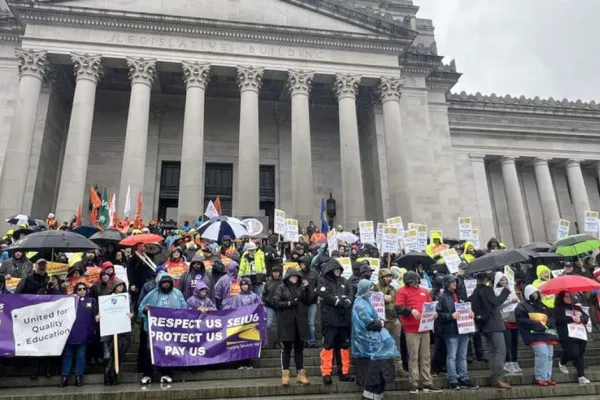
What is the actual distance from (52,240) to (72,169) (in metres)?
12.4

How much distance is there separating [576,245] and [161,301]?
39.8 ft

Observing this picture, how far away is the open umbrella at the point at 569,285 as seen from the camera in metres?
8.73

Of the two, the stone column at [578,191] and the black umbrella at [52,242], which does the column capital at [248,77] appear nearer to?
the black umbrella at [52,242]

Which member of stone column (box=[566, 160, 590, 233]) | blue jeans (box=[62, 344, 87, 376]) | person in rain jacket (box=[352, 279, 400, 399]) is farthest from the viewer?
stone column (box=[566, 160, 590, 233])

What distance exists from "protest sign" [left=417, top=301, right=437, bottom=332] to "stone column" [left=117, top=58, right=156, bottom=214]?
54.3ft

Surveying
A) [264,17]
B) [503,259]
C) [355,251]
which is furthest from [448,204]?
[503,259]

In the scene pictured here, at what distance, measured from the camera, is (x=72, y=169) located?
2109 centimetres

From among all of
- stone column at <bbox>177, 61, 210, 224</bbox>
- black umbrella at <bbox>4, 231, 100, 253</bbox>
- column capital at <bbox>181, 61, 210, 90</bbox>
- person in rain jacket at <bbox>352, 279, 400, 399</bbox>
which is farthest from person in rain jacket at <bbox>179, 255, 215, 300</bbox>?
column capital at <bbox>181, 61, 210, 90</bbox>

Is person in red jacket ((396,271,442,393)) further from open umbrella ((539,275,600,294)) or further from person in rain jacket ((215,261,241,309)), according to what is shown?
person in rain jacket ((215,261,241,309))

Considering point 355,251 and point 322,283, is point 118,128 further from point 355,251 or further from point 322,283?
point 322,283

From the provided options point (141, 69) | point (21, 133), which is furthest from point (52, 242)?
point (141, 69)

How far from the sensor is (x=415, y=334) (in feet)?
27.4

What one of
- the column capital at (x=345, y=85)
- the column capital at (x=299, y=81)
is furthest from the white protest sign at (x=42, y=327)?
the column capital at (x=345, y=85)

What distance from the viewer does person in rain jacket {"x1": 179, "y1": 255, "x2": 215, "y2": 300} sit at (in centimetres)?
991
